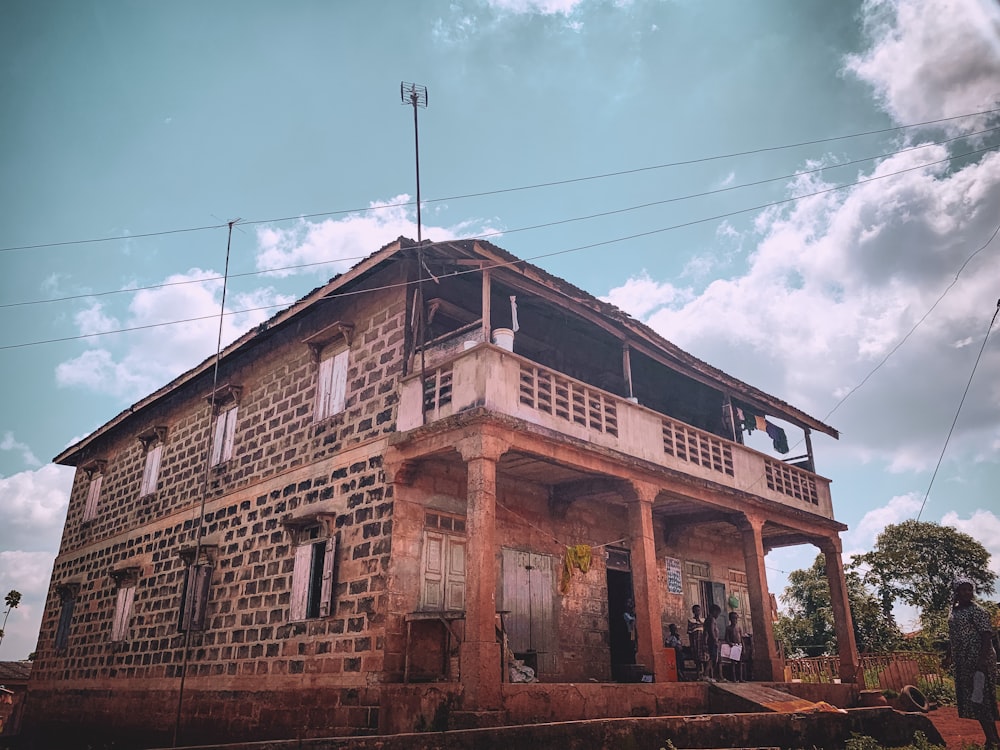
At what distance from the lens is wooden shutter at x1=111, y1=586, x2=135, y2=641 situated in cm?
1546

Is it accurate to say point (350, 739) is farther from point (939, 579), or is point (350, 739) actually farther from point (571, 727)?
point (939, 579)

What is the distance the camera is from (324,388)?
41.8ft

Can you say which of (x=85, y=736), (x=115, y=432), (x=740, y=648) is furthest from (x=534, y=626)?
(x=115, y=432)

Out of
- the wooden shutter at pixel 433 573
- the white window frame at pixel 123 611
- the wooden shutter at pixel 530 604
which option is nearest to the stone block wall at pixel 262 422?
the white window frame at pixel 123 611

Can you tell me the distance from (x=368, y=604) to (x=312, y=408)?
13.5 ft

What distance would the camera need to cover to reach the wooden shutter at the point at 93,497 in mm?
19109

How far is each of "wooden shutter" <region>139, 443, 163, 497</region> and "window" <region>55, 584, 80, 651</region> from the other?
3508 mm

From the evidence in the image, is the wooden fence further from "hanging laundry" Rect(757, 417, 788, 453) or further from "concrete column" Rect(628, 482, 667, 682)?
"concrete column" Rect(628, 482, 667, 682)

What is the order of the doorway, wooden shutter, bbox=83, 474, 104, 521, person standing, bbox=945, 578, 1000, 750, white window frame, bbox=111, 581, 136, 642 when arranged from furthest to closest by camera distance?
wooden shutter, bbox=83, 474, 104, 521 < white window frame, bbox=111, 581, 136, 642 < the doorway < person standing, bbox=945, 578, 1000, 750

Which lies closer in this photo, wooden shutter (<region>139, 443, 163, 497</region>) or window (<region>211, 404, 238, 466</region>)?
window (<region>211, 404, 238, 466</region>)

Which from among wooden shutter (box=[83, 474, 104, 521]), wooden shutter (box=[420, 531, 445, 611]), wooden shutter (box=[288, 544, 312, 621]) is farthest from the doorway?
wooden shutter (box=[83, 474, 104, 521])

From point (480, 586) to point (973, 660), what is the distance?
4973 millimetres

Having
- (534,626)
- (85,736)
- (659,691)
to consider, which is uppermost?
(534,626)

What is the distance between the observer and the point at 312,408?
42.2 feet
